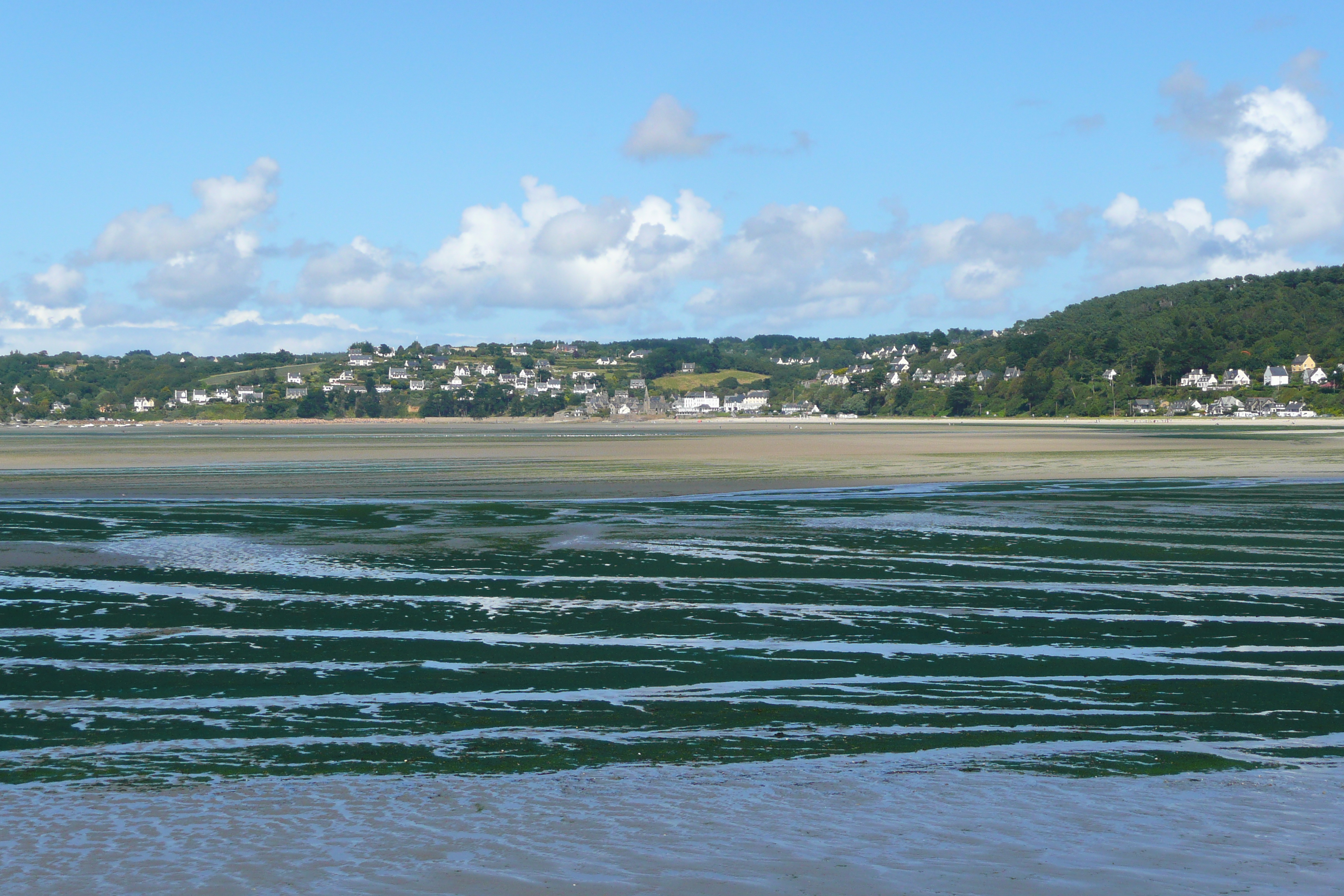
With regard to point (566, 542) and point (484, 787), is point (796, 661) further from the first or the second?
point (566, 542)

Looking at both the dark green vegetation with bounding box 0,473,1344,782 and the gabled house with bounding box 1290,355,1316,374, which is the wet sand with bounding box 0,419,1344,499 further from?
the gabled house with bounding box 1290,355,1316,374

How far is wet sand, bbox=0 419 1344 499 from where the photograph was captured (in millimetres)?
37156

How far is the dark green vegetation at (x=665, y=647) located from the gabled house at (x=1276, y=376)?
564ft

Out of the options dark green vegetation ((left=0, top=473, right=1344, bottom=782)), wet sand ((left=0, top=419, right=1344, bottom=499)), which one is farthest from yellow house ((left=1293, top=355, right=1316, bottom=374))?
dark green vegetation ((left=0, top=473, right=1344, bottom=782))

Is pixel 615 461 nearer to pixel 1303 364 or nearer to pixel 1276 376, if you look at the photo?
pixel 1276 376

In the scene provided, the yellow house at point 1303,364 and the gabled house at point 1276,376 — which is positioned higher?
the yellow house at point 1303,364

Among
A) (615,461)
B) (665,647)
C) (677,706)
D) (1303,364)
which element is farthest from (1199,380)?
(677,706)

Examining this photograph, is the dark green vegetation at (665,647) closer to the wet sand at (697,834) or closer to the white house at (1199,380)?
the wet sand at (697,834)

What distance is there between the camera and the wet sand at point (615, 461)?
1463 inches

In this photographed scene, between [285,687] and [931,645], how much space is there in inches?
252

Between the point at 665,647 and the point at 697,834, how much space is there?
18.6 ft

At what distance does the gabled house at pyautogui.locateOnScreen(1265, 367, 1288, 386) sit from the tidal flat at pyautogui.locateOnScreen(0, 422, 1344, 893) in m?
171

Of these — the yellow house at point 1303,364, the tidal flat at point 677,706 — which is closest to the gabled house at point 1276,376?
the yellow house at point 1303,364

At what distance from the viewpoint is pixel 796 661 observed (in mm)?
11594
